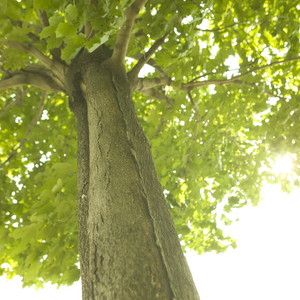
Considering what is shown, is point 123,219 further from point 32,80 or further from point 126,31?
point 32,80

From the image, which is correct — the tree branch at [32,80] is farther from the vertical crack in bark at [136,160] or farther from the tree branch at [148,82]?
the vertical crack in bark at [136,160]

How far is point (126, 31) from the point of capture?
1.64 m

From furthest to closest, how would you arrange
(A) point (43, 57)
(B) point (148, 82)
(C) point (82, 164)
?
(B) point (148, 82) < (A) point (43, 57) < (C) point (82, 164)

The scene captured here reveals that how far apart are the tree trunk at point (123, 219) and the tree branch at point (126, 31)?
32cm

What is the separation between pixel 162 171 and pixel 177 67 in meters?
1.23

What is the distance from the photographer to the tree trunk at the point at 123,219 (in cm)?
83

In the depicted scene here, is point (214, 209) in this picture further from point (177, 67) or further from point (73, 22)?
point (73, 22)

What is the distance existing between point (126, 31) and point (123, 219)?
117cm

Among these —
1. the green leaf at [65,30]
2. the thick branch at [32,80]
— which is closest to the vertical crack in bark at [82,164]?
the thick branch at [32,80]

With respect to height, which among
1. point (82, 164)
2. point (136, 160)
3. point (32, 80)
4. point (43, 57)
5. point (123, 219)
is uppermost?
point (32, 80)

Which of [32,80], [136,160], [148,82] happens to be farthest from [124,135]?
[32,80]

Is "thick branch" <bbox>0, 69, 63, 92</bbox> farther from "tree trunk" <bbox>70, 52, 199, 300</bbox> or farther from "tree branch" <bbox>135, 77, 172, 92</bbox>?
"tree trunk" <bbox>70, 52, 199, 300</bbox>

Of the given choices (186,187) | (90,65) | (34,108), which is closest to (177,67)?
(90,65)

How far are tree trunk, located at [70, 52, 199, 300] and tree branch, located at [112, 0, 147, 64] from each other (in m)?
0.32
